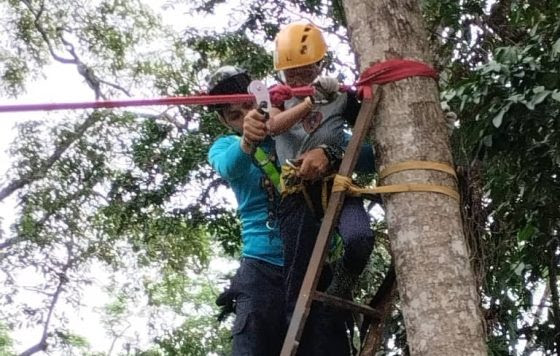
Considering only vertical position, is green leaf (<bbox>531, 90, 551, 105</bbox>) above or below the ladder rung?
above

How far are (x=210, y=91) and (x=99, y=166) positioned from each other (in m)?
3.56

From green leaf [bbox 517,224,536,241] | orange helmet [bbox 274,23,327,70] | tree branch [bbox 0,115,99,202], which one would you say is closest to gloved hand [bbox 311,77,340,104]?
orange helmet [bbox 274,23,327,70]

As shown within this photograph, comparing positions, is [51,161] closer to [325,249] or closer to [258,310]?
[258,310]

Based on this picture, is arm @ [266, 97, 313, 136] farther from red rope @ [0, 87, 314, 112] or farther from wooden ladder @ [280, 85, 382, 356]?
wooden ladder @ [280, 85, 382, 356]

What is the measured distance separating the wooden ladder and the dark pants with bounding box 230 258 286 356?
0.32 metres

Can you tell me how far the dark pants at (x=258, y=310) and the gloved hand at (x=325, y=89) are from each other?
508 millimetres

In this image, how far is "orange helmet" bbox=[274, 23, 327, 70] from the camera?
6.69ft

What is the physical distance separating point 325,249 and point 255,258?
1.41ft

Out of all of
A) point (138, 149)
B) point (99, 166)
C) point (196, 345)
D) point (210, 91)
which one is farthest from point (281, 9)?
point (196, 345)

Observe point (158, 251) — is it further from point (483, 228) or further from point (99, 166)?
point (483, 228)

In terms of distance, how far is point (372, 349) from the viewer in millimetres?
1911

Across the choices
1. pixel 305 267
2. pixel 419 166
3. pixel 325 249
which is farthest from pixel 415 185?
pixel 305 267

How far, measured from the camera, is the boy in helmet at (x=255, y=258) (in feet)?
6.89

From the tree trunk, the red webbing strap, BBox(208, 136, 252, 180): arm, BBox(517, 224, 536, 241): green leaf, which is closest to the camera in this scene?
the tree trunk
